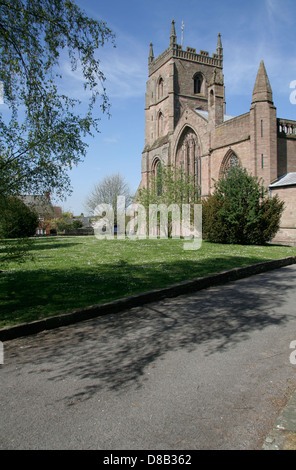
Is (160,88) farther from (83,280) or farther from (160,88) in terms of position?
(83,280)

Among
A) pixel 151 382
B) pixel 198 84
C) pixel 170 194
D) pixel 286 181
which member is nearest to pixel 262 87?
pixel 286 181

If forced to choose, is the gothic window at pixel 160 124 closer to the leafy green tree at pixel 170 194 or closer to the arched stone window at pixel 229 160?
the arched stone window at pixel 229 160

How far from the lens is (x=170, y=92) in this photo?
45156mm

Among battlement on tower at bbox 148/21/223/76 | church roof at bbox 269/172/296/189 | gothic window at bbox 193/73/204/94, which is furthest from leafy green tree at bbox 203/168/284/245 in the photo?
battlement on tower at bbox 148/21/223/76

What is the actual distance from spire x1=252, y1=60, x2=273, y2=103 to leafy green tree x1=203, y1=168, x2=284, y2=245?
33.0ft

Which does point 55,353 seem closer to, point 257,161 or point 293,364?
point 293,364

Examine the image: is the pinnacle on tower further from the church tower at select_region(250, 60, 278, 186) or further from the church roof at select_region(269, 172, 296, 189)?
the church roof at select_region(269, 172, 296, 189)

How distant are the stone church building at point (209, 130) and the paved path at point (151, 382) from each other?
21513 millimetres

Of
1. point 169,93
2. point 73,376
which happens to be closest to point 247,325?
point 73,376

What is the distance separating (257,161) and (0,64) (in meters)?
24.0

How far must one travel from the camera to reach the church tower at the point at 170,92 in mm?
45312

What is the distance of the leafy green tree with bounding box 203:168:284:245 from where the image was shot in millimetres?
19734

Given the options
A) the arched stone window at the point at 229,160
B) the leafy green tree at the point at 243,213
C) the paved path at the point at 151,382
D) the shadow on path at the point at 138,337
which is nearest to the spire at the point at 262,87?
the arched stone window at the point at 229,160
